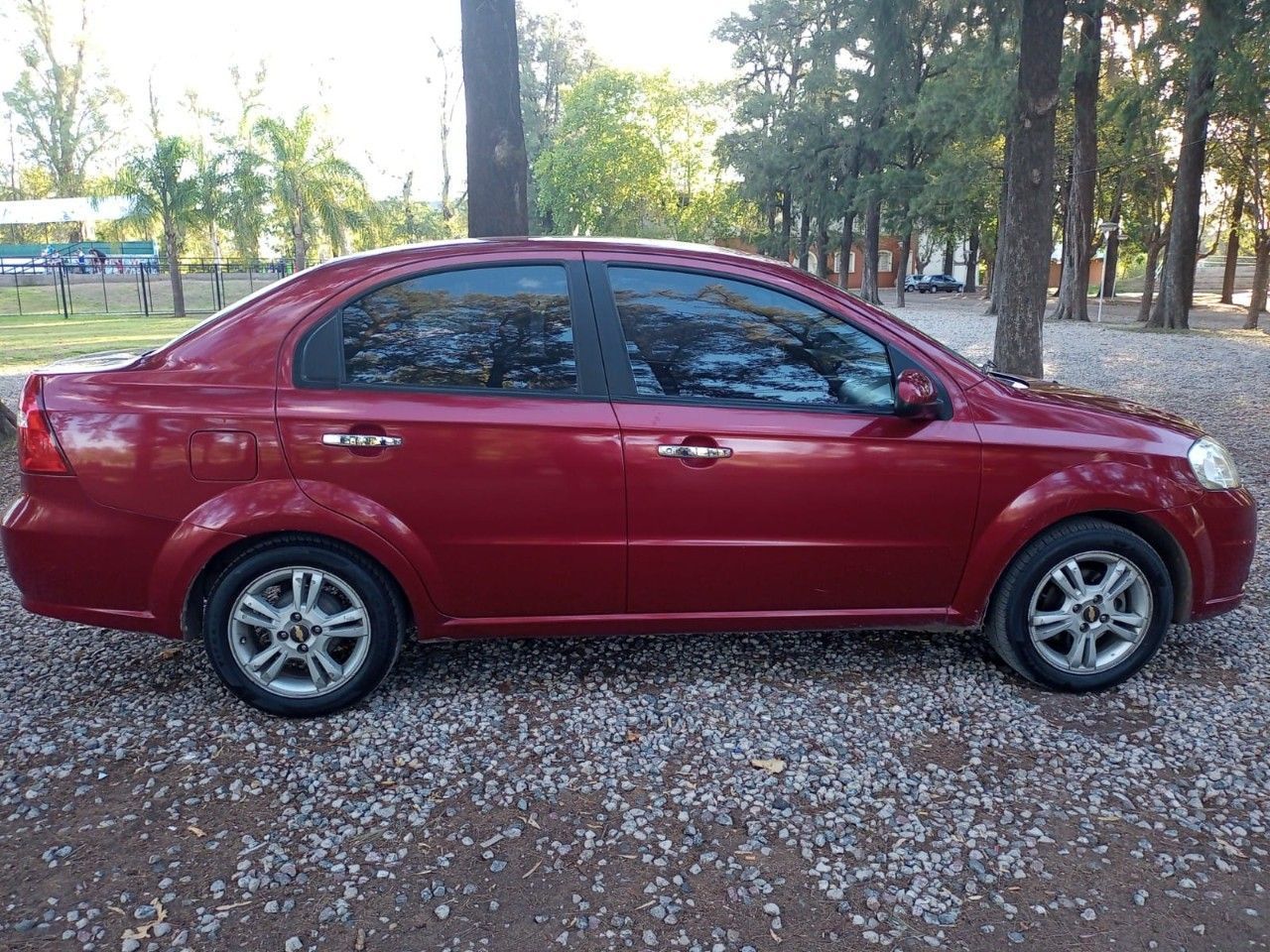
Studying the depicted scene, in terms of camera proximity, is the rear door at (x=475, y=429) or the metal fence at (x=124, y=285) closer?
the rear door at (x=475, y=429)

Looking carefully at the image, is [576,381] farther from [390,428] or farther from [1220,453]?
[1220,453]

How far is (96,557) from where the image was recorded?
3.38 m

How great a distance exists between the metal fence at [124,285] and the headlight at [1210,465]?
114ft

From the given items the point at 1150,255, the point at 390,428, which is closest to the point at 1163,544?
the point at 390,428

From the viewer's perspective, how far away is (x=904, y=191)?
34812 mm

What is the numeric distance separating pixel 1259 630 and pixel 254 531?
442 centimetres

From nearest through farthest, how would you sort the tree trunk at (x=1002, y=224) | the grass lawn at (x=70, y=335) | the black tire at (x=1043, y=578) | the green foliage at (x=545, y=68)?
the black tire at (x=1043, y=578) → the tree trunk at (x=1002, y=224) → the grass lawn at (x=70, y=335) → the green foliage at (x=545, y=68)

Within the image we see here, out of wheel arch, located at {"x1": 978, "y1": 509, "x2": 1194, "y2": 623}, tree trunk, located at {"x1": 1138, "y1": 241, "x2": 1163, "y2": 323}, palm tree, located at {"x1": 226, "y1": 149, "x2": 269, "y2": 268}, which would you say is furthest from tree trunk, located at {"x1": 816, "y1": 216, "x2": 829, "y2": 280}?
wheel arch, located at {"x1": 978, "y1": 509, "x2": 1194, "y2": 623}

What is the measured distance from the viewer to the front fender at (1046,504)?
3.63 meters

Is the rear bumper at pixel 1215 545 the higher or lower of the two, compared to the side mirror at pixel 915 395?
lower

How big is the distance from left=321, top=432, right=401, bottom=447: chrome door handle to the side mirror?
1.83 meters

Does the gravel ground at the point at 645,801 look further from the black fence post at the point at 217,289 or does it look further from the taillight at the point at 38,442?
the black fence post at the point at 217,289

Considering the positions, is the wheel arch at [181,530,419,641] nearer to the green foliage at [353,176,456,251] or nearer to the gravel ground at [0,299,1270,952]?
the gravel ground at [0,299,1270,952]

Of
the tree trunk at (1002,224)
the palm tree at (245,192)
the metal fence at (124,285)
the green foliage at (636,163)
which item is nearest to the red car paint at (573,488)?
the tree trunk at (1002,224)
